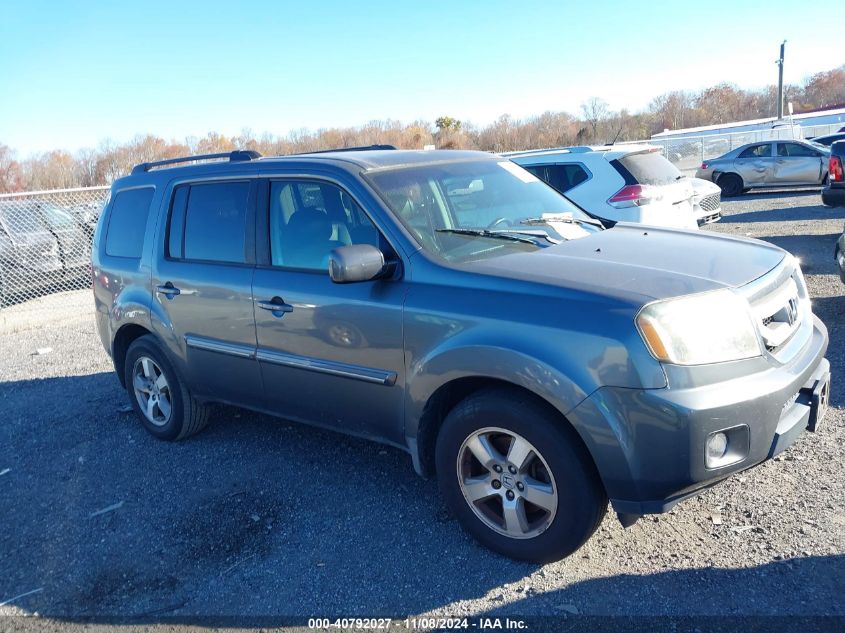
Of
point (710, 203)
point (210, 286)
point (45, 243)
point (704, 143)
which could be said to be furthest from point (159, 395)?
point (704, 143)

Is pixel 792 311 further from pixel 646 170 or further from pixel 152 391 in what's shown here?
pixel 646 170

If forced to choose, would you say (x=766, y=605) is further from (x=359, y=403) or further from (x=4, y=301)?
(x=4, y=301)

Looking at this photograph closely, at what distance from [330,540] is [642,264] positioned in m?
2.10

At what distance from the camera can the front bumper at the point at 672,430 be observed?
2818mm

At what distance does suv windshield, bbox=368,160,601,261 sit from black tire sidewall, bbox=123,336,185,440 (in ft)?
7.25

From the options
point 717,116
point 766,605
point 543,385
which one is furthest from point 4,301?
point 717,116

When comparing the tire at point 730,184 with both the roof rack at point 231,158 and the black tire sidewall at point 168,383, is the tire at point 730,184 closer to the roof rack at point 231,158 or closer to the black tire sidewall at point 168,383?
the roof rack at point 231,158

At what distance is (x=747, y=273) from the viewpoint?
335 cm

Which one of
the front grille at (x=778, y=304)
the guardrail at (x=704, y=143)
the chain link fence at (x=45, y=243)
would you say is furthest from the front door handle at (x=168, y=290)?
the guardrail at (x=704, y=143)

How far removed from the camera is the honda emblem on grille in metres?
3.43

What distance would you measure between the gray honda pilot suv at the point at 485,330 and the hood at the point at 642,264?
2 centimetres

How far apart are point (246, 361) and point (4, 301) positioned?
326 inches

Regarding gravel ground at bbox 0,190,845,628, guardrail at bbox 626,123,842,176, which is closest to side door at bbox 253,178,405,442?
gravel ground at bbox 0,190,845,628

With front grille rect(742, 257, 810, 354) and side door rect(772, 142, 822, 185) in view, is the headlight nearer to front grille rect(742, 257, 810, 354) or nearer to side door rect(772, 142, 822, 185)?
front grille rect(742, 257, 810, 354)
